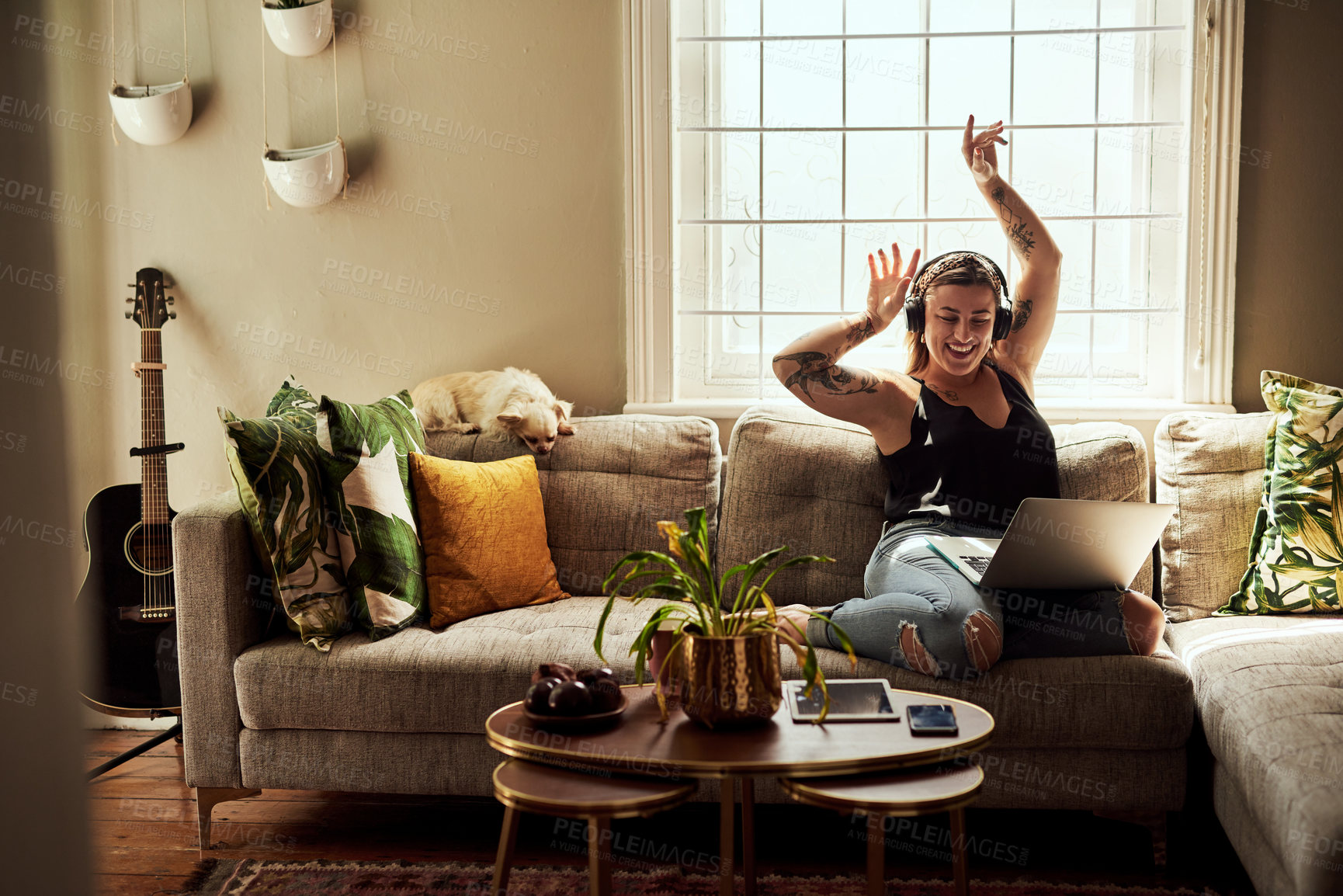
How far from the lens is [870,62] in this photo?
2.88 m

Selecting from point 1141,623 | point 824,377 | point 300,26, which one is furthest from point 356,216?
point 1141,623

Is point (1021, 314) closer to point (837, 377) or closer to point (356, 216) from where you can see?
point (837, 377)

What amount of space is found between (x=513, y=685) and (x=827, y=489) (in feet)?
3.04

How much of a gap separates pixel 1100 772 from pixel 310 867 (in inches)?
62.7

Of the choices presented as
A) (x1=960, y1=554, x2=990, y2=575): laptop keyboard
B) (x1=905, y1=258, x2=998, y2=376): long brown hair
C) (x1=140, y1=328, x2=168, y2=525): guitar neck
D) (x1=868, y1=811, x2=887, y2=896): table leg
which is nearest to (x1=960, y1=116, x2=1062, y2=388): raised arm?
Result: (x1=905, y1=258, x2=998, y2=376): long brown hair

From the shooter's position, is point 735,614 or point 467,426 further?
point 467,426

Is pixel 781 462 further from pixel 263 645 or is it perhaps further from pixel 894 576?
pixel 263 645

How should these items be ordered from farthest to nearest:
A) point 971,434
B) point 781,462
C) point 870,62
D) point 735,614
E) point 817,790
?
point 870,62 < point 781,462 < point 971,434 < point 735,614 < point 817,790

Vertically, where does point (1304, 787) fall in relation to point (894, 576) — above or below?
below

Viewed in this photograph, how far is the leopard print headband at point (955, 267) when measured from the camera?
2410 millimetres

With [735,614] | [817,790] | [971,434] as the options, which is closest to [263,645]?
[735,614]

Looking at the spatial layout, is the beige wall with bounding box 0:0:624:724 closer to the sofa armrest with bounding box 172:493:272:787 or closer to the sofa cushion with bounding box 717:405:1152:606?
the sofa cushion with bounding box 717:405:1152:606

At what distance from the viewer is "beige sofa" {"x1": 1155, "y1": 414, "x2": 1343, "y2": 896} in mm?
1441

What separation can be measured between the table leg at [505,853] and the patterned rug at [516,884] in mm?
405
